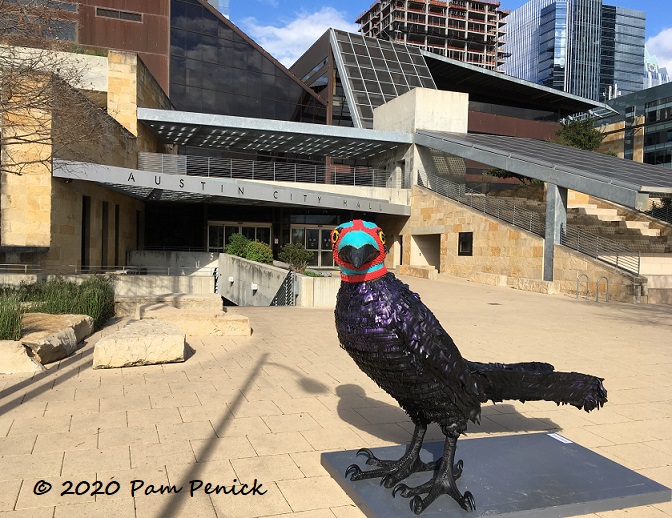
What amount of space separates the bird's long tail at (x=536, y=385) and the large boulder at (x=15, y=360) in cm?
535

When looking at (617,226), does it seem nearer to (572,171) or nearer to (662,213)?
(662,213)

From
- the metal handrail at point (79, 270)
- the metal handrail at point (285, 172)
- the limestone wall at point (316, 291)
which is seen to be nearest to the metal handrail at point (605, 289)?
the limestone wall at point (316, 291)

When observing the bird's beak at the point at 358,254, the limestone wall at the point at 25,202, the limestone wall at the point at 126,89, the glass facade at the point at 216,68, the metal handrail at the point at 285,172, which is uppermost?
the glass facade at the point at 216,68

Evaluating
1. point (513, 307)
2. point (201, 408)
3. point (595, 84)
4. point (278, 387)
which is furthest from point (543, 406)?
point (595, 84)

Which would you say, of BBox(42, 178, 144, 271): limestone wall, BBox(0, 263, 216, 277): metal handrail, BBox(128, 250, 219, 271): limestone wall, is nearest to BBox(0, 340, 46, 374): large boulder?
BBox(0, 263, 216, 277): metal handrail

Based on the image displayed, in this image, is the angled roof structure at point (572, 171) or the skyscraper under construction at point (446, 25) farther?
the skyscraper under construction at point (446, 25)

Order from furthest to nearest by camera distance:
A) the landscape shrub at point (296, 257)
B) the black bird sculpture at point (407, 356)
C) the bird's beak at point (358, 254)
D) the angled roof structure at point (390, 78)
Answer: the angled roof structure at point (390, 78) → the landscape shrub at point (296, 257) → the black bird sculpture at point (407, 356) → the bird's beak at point (358, 254)

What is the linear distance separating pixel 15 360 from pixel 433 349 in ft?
17.7

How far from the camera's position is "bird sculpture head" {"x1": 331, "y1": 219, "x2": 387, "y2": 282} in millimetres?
2766

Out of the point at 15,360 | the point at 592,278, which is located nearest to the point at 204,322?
the point at 15,360

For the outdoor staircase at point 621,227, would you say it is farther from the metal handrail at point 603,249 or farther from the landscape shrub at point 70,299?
the landscape shrub at point 70,299

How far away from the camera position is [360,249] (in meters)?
2.77

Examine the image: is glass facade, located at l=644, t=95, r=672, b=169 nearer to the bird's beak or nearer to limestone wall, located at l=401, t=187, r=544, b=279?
limestone wall, located at l=401, t=187, r=544, b=279

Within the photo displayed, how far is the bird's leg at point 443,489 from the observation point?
2984mm
